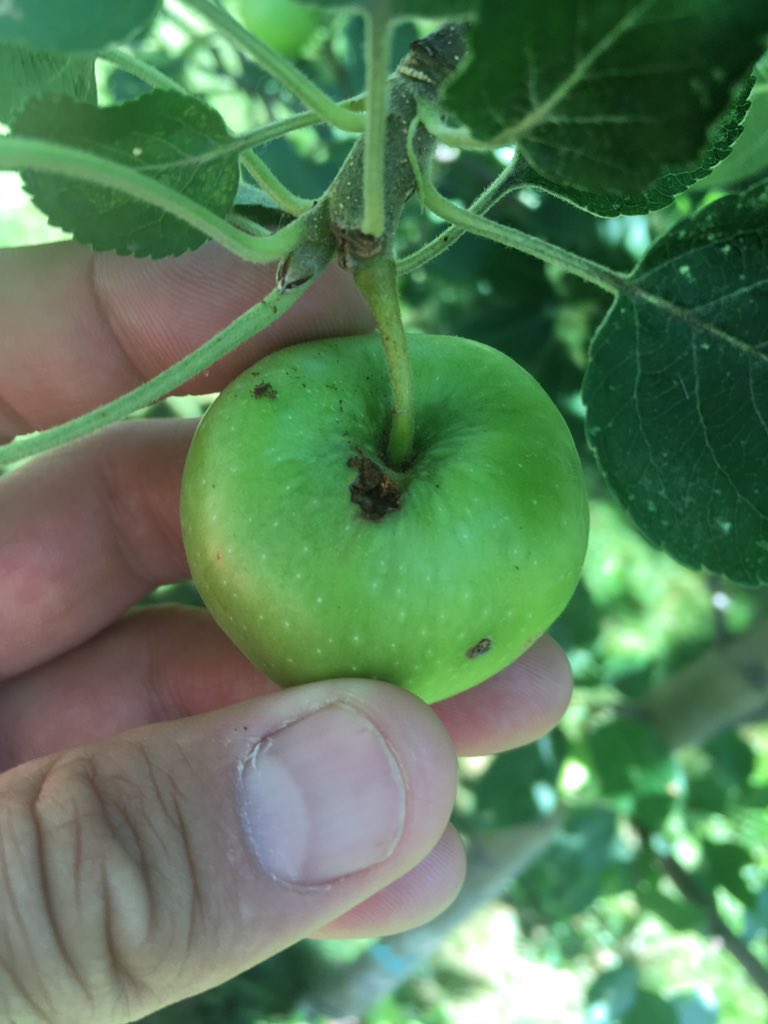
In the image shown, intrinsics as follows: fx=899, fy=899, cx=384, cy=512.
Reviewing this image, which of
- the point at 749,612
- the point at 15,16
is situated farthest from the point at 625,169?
the point at 749,612

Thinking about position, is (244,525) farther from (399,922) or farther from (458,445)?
(399,922)

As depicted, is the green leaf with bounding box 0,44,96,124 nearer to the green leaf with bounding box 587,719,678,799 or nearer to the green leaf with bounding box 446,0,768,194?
the green leaf with bounding box 446,0,768,194

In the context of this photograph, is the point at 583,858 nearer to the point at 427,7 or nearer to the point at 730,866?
the point at 730,866

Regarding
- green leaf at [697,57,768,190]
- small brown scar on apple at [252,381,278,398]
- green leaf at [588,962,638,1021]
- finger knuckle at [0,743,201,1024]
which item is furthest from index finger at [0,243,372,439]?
green leaf at [588,962,638,1021]

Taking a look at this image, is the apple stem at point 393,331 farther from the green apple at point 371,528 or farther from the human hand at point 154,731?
the human hand at point 154,731

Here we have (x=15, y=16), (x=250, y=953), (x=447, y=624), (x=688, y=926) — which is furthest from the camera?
(x=688, y=926)

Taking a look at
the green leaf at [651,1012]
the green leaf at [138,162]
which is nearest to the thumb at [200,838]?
the green leaf at [138,162]

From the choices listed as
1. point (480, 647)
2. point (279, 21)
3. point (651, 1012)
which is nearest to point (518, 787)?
point (651, 1012)
